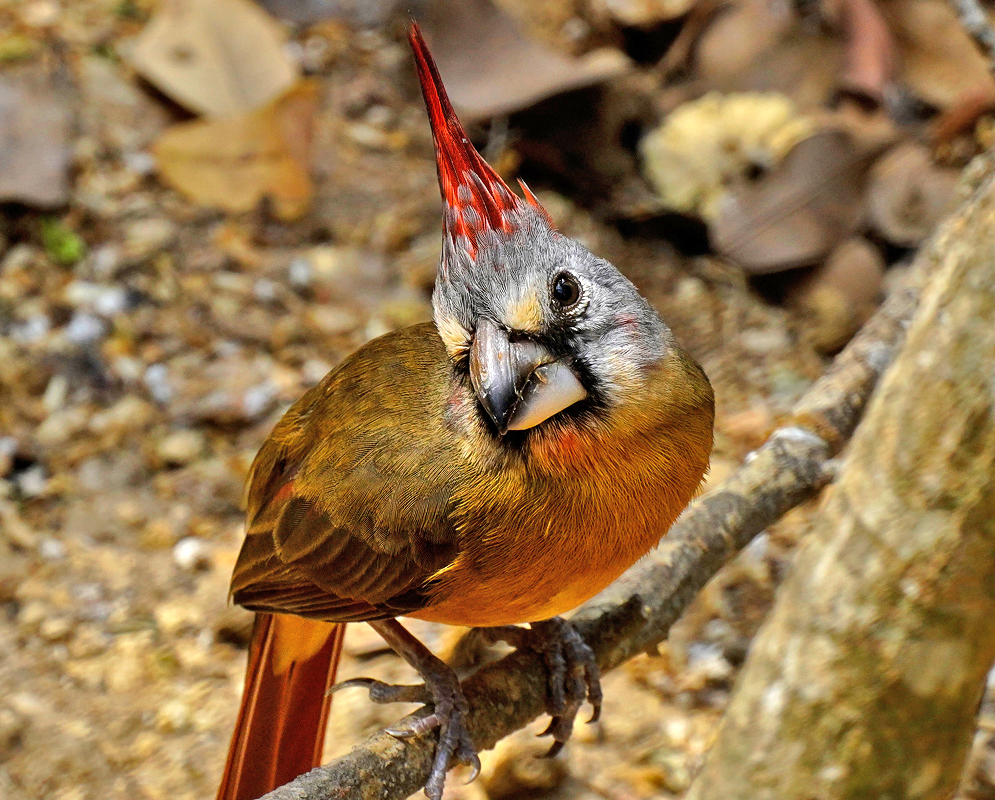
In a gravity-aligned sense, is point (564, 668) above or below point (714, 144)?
below

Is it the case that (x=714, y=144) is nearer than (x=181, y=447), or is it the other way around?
(x=181, y=447)

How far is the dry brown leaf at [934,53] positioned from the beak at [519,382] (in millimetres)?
2365

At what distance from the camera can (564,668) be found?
1.90m

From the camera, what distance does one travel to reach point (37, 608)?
269 centimetres

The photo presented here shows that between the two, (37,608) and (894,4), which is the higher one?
(894,4)

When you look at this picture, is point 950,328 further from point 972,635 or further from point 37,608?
point 37,608

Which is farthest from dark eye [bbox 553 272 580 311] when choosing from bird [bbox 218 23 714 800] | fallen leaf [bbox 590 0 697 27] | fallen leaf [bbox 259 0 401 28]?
fallen leaf [bbox 259 0 401 28]

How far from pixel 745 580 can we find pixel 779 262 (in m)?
1.01

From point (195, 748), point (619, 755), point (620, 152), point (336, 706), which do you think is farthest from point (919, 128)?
point (195, 748)

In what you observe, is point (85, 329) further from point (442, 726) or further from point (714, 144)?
point (442, 726)

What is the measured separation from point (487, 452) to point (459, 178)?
0.37 meters

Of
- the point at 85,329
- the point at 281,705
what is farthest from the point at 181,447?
the point at 281,705

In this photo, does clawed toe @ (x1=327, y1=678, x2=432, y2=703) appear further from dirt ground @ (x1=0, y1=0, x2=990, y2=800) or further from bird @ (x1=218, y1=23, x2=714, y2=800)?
dirt ground @ (x1=0, y1=0, x2=990, y2=800)

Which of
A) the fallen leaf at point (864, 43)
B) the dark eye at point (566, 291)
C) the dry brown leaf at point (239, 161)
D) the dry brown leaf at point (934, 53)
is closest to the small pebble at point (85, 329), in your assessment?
the dry brown leaf at point (239, 161)
